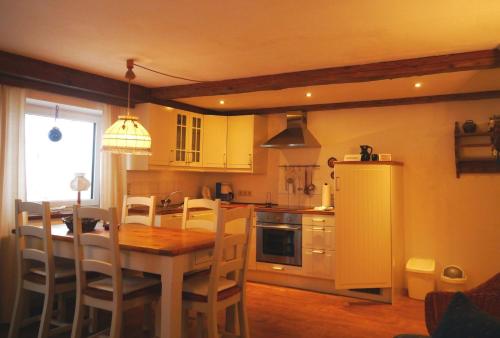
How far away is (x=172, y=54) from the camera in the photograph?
3.11m

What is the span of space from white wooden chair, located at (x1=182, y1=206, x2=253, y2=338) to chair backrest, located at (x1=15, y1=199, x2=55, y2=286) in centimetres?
95

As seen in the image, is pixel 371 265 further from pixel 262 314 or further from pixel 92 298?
pixel 92 298

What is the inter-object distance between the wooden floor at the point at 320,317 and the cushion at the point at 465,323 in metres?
1.74

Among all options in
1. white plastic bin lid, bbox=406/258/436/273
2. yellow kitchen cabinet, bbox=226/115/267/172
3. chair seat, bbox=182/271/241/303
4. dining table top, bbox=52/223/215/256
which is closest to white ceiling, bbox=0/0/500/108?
dining table top, bbox=52/223/215/256

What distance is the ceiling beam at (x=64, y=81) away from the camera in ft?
10.5

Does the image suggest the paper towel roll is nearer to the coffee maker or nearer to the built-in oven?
the built-in oven

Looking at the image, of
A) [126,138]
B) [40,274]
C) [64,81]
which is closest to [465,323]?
[126,138]

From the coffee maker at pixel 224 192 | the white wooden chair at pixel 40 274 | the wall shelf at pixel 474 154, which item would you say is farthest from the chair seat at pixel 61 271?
the wall shelf at pixel 474 154

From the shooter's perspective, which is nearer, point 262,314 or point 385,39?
point 385,39

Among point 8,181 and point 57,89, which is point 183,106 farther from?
point 8,181

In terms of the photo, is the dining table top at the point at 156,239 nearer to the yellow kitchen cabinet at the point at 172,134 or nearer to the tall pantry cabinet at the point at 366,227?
the yellow kitchen cabinet at the point at 172,134

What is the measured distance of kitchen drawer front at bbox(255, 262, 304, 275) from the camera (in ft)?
14.4

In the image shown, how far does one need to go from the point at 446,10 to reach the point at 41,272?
3179mm

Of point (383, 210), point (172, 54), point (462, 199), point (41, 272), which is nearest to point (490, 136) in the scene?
point (462, 199)
